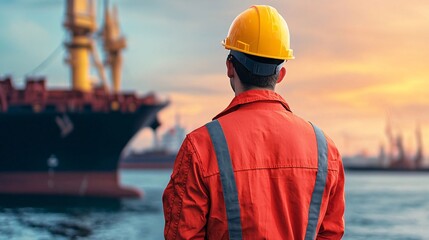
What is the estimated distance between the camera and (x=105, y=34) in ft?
156

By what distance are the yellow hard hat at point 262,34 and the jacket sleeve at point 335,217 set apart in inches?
15.9

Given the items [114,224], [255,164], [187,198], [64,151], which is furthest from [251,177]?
[64,151]

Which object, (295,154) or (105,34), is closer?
(295,154)

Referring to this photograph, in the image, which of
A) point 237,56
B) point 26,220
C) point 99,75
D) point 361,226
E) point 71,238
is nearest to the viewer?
point 237,56

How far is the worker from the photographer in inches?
76.2

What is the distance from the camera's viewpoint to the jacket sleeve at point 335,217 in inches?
85.8

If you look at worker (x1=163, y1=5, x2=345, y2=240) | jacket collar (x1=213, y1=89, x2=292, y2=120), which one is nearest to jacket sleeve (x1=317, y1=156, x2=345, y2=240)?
worker (x1=163, y1=5, x2=345, y2=240)

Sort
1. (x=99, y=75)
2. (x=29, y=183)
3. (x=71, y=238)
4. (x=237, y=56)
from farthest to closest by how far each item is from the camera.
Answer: (x=99, y=75) → (x=29, y=183) → (x=71, y=238) → (x=237, y=56)

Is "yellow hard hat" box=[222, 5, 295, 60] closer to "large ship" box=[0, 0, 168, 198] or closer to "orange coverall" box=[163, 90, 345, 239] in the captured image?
"orange coverall" box=[163, 90, 345, 239]

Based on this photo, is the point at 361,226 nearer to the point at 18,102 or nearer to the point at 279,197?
the point at 18,102

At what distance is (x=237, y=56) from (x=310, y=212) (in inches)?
20.1

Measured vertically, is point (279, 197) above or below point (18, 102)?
above

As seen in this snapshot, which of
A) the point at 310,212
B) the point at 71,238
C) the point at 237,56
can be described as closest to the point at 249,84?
the point at 237,56

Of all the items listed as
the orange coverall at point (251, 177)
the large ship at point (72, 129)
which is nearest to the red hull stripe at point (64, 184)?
the large ship at point (72, 129)
